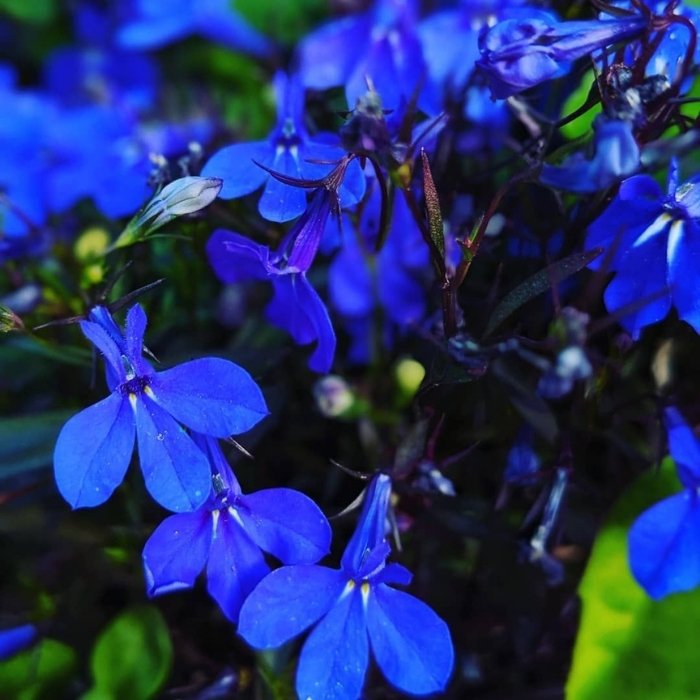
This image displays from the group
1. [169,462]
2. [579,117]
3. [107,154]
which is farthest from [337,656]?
[107,154]

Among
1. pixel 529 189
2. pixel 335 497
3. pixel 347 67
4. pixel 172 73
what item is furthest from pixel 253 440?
pixel 172 73

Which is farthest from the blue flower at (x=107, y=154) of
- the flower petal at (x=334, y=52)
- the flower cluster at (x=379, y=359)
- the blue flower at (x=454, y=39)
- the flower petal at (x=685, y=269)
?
the flower petal at (x=685, y=269)

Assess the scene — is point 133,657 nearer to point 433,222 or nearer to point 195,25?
point 433,222

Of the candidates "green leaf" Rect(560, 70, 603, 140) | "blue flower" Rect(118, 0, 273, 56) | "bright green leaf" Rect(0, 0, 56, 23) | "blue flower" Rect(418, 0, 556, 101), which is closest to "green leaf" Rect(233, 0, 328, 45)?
"blue flower" Rect(118, 0, 273, 56)

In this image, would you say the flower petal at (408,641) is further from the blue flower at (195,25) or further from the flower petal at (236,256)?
the blue flower at (195,25)

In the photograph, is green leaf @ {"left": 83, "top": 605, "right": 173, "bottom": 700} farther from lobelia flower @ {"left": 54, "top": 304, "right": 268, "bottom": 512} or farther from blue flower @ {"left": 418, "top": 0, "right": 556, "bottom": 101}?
blue flower @ {"left": 418, "top": 0, "right": 556, "bottom": 101}
